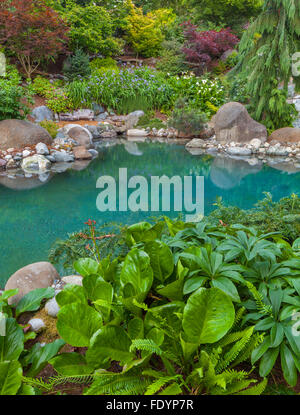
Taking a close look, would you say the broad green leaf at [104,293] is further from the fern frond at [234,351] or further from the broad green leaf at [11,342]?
the fern frond at [234,351]

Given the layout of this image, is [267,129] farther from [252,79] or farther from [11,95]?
[11,95]

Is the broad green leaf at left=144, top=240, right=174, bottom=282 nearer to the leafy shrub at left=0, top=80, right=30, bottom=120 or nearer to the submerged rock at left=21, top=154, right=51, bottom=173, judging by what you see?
the submerged rock at left=21, top=154, right=51, bottom=173

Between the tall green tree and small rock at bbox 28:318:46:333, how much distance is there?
26.9ft

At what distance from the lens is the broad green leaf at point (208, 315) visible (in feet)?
3.47

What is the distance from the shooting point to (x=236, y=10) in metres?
16.6

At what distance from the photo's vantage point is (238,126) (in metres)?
8.87

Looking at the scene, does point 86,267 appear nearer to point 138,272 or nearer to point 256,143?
Answer: point 138,272

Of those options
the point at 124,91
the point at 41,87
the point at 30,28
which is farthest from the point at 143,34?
the point at 41,87

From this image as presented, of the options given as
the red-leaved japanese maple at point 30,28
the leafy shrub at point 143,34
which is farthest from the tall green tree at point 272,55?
the leafy shrub at point 143,34

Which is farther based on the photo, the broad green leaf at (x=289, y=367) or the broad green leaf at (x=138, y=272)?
the broad green leaf at (x=138, y=272)

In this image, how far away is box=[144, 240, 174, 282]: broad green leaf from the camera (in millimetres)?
1363

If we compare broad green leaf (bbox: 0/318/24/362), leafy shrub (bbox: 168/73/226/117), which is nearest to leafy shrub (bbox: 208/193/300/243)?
broad green leaf (bbox: 0/318/24/362)

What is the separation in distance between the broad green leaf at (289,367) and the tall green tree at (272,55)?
8276 millimetres

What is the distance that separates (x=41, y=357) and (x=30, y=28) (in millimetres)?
11378
